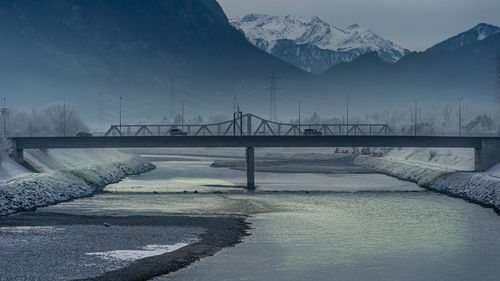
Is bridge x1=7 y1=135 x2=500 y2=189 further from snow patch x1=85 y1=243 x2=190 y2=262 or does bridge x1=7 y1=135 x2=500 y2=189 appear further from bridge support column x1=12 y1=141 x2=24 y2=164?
snow patch x1=85 y1=243 x2=190 y2=262

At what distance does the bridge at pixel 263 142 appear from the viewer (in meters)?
122

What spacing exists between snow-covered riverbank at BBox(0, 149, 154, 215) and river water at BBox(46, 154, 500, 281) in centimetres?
407

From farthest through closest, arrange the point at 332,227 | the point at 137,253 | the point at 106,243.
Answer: the point at 332,227, the point at 106,243, the point at 137,253

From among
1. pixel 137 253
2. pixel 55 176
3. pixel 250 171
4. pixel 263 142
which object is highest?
pixel 263 142

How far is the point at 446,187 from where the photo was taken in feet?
376

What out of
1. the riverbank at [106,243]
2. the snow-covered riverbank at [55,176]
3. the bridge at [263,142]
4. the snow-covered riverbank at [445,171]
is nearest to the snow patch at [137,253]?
the riverbank at [106,243]

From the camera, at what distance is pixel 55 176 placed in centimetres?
11056

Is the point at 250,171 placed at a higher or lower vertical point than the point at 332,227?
higher

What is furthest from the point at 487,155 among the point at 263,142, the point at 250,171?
the point at 250,171

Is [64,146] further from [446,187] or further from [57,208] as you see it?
[446,187]

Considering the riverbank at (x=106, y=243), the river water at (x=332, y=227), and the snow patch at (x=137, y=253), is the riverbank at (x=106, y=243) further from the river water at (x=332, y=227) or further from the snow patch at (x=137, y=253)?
the river water at (x=332, y=227)

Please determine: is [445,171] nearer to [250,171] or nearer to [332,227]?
[250,171]

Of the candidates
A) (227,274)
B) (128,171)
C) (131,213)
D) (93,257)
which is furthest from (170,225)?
(128,171)

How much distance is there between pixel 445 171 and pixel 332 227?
60.4 meters
